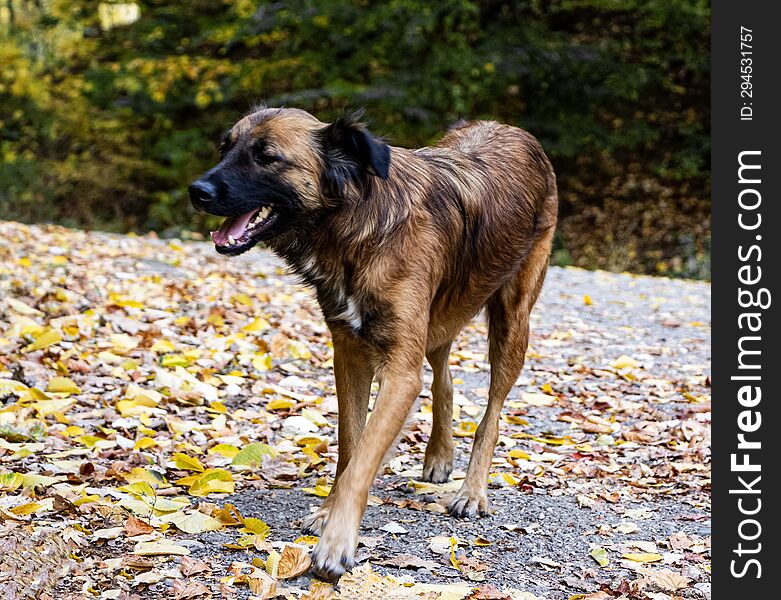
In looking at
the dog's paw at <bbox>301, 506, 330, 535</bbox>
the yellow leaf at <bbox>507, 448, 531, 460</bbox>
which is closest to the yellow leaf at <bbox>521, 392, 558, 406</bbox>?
the yellow leaf at <bbox>507, 448, 531, 460</bbox>

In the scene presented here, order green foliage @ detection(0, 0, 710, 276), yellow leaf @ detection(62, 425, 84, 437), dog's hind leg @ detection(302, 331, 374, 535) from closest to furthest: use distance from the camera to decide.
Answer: dog's hind leg @ detection(302, 331, 374, 535) < yellow leaf @ detection(62, 425, 84, 437) < green foliage @ detection(0, 0, 710, 276)

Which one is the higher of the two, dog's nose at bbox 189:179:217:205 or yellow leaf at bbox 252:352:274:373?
dog's nose at bbox 189:179:217:205

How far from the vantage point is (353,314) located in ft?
12.5

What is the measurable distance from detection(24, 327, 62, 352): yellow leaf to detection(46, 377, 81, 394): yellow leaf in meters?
0.68

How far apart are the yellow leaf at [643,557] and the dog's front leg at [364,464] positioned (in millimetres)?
1200

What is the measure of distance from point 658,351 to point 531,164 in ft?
12.8

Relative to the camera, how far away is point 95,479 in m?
4.34

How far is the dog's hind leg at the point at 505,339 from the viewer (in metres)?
4.67

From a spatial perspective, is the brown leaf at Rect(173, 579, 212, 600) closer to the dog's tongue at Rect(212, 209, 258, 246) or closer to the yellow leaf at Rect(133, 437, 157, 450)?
the dog's tongue at Rect(212, 209, 258, 246)

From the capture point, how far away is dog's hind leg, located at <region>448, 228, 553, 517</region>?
467cm

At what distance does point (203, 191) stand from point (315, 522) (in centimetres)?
148

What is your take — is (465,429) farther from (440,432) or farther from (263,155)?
(263,155)

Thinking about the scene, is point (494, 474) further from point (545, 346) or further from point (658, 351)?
point (658, 351)

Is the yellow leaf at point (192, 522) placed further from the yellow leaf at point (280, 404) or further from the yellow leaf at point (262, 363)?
the yellow leaf at point (262, 363)
